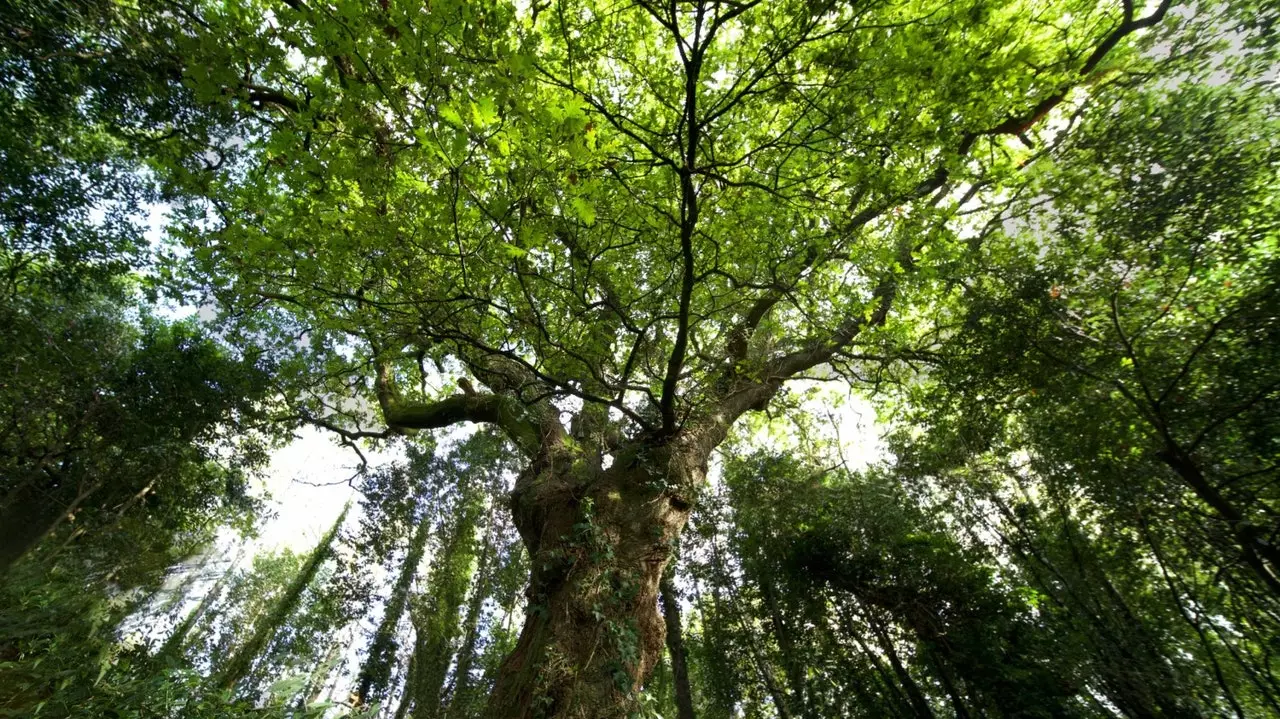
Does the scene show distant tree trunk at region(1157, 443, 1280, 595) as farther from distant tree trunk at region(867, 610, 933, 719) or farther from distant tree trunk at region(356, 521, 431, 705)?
distant tree trunk at region(356, 521, 431, 705)

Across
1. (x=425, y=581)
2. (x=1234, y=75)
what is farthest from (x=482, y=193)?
(x=425, y=581)

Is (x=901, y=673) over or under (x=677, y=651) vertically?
under

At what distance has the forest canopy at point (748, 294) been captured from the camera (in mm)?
2580

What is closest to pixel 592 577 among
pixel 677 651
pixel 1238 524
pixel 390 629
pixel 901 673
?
pixel 1238 524

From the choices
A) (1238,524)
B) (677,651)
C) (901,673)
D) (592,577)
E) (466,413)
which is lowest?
(1238,524)

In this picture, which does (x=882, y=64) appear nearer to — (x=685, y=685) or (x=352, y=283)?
(x=352, y=283)

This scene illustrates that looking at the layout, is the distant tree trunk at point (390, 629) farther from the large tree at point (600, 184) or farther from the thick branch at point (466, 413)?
the large tree at point (600, 184)

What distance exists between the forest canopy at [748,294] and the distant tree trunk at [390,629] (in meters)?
4.25

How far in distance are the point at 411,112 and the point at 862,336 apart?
4.42m

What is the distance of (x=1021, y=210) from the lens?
13.8 feet

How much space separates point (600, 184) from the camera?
298 cm

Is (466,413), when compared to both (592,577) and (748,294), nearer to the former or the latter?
(592,577)

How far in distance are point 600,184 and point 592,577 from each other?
9.37ft

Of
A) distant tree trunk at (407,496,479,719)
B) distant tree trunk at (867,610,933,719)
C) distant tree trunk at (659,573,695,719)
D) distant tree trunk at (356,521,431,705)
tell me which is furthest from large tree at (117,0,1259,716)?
distant tree trunk at (356,521,431,705)
